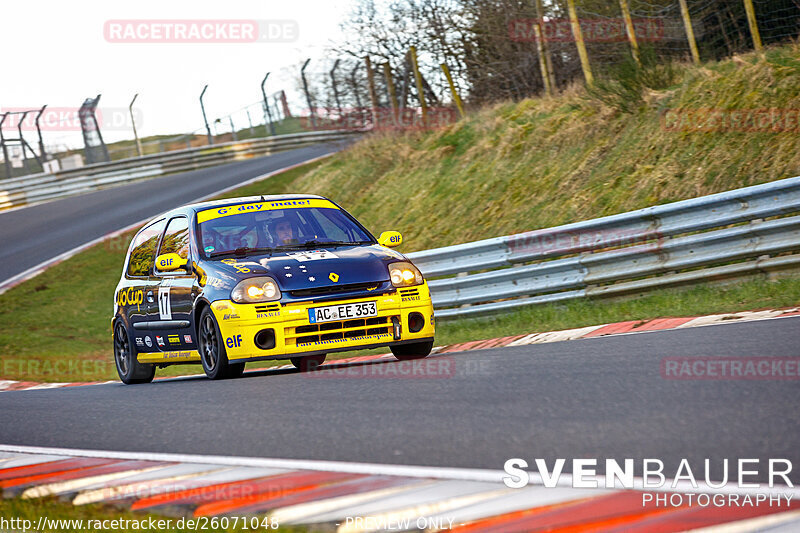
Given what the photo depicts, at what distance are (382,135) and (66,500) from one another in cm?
1824

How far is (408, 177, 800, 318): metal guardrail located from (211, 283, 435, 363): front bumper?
3.18 m

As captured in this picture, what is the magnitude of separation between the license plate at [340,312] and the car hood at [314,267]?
0.63 ft

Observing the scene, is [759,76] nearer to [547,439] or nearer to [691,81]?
[691,81]


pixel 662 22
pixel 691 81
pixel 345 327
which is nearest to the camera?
pixel 345 327

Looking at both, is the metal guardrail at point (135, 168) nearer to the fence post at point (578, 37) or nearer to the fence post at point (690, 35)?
the fence post at point (578, 37)

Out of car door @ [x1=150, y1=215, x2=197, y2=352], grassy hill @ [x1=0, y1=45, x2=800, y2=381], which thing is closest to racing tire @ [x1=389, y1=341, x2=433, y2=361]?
grassy hill @ [x1=0, y1=45, x2=800, y2=381]

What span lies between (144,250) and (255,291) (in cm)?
281

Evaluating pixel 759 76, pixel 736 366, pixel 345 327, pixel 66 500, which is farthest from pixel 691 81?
pixel 66 500

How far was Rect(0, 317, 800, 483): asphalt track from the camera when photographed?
14.6ft

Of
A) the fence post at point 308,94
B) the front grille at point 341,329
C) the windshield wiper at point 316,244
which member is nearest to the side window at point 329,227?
the windshield wiper at point 316,244

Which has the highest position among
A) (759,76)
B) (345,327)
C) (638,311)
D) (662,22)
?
(662,22)

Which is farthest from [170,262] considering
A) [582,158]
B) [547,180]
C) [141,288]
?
[582,158]

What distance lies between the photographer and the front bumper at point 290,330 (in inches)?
328

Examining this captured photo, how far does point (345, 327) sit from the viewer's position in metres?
8.45
